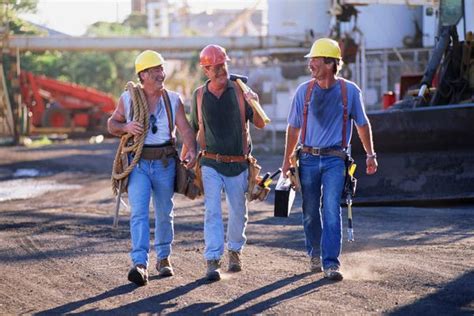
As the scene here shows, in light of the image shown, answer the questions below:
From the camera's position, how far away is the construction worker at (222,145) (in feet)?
31.0

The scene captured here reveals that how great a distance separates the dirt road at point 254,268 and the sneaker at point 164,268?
100 millimetres

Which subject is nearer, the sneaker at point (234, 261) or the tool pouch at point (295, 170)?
the tool pouch at point (295, 170)

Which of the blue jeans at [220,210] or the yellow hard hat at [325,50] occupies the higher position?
the yellow hard hat at [325,50]

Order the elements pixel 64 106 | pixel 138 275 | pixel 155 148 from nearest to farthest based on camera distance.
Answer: pixel 138 275 → pixel 155 148 → pixel 64 106

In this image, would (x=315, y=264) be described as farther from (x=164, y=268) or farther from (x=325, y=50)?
(x=325, y=50)

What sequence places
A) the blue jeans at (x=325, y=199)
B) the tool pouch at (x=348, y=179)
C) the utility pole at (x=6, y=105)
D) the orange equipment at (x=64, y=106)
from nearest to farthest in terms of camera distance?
1. the blue jeans at (x=325, y=199)
2. the tool pouch at (x=348, y=179)
3. the utility pole at (x=6, y=105)
4. the orange equipment at (x=64, y=106)

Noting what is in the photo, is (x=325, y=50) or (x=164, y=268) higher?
(x=325, y=50)

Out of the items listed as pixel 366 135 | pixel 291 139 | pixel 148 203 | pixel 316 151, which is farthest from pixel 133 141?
pixel 366 135

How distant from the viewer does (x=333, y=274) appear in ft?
29.6

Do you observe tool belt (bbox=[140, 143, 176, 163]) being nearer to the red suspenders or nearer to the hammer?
the hammer

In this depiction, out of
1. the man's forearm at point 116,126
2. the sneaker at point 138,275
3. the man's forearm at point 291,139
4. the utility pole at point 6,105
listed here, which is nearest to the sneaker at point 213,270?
the sneaker at point 138,275

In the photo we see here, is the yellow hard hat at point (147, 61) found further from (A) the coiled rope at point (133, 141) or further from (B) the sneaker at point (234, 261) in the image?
(B) the sneaker at point (234, 261)

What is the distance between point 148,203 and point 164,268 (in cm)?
57

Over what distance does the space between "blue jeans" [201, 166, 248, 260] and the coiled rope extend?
62 cm
